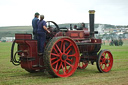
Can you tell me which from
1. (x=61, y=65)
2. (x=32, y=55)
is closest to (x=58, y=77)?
(x=61, y=65)

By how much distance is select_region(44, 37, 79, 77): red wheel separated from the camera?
23.3 ft

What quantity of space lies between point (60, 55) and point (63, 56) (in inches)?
4.2

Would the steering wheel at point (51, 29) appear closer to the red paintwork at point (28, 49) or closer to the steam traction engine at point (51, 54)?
the steam traction engine at point (51, 54)

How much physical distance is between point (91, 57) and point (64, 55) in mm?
2194

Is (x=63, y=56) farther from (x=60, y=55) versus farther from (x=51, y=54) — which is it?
(x=51, y=54)

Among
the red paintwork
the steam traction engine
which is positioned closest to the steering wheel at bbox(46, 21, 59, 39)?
the steam traction engine

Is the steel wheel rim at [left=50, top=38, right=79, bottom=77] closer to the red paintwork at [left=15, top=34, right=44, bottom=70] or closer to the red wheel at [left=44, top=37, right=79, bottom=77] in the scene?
the red wheel at [left=44, top=37, right=79, bottom=77]

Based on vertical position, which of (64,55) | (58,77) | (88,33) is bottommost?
(58,77)

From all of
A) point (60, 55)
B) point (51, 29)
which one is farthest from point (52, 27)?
point (60, 55)

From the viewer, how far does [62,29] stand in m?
8.79

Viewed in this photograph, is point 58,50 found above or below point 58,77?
above

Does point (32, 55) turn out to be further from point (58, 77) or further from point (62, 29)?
point (62, 29)

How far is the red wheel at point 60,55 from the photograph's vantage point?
23.3 ft

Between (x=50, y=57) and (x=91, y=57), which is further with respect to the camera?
(x=91, y=57)
